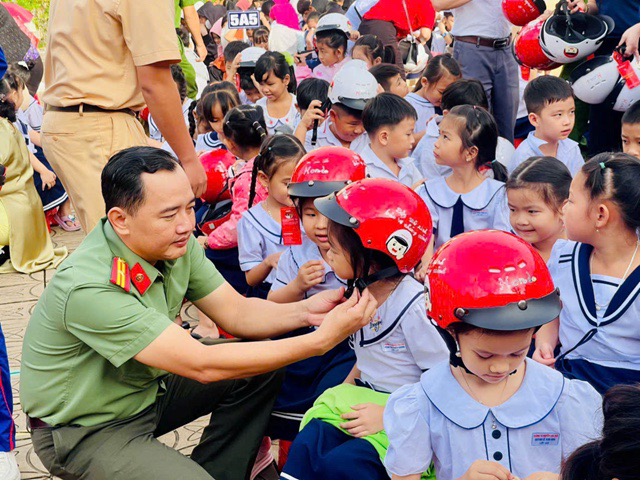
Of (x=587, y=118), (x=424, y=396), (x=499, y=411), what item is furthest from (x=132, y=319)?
(x=587, y=118)

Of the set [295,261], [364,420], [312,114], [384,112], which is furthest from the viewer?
[312,114]

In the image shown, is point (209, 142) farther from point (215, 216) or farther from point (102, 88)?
point (102, 88)

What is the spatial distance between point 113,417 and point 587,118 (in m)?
4.71

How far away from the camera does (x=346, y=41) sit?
838 centimetres

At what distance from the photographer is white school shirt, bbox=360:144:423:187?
494cm

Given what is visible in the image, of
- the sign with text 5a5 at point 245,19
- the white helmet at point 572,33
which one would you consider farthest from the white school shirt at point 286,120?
the sign with text 5a5 at point 245,19

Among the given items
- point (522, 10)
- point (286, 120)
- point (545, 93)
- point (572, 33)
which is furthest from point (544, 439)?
point (286, 120)

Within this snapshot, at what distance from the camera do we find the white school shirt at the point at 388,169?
4.94 meters

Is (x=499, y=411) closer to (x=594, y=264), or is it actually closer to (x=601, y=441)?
(x=601, y=441)

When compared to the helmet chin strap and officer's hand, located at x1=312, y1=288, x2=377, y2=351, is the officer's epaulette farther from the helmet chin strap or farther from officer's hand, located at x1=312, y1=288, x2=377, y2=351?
the helmet chin strap

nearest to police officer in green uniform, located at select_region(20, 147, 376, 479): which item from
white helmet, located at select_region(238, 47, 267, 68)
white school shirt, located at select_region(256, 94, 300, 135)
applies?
white school shirt, located at select_region(256, 94, 300, 135)

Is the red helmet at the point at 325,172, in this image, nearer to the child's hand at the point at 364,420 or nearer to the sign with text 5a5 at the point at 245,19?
the child's hand at the point at 364,420

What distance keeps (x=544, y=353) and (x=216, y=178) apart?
9.98ft

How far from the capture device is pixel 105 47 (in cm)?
399
